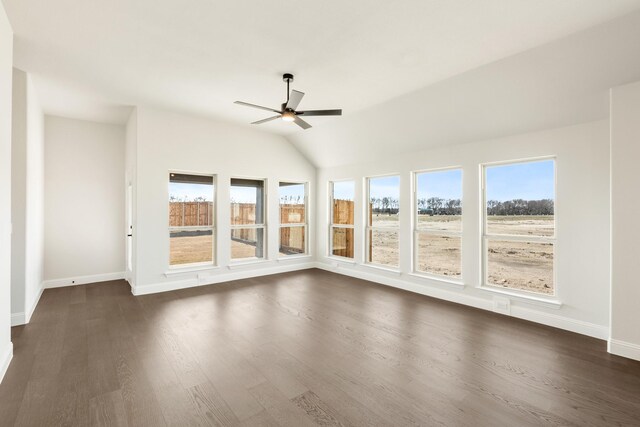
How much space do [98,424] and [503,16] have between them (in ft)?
14.0

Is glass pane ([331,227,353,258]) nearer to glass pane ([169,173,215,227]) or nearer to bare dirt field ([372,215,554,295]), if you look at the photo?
bare dirt field ([372,215,554,295])

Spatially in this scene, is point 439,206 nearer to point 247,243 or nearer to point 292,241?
point 292,241

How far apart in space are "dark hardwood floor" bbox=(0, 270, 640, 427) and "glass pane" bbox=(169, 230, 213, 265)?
48.1 inches

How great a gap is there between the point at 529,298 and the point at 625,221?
1.41m

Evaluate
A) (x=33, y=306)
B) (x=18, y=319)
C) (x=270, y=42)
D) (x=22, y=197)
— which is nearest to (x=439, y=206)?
(x=270, y=42)

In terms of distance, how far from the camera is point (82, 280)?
17.9 feet

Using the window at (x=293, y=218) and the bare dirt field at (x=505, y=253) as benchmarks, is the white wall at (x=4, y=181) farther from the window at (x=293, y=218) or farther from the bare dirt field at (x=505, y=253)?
the bare dirt field at (x=505, y=253)

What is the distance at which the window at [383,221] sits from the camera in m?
5.65

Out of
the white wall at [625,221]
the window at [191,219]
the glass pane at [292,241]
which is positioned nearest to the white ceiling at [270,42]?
the white wall at [625,221]

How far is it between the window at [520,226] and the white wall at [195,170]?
3997 millimetres

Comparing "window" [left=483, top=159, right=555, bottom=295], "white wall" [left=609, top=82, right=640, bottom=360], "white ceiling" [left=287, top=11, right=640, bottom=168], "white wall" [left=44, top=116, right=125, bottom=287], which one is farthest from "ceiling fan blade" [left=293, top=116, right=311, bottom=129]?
"white wall" [left=44, top=116, right=125, bottom=287]

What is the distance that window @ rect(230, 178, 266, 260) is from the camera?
5.97m

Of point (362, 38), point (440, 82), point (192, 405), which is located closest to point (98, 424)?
point (192, 405)

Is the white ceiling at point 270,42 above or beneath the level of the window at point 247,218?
above
